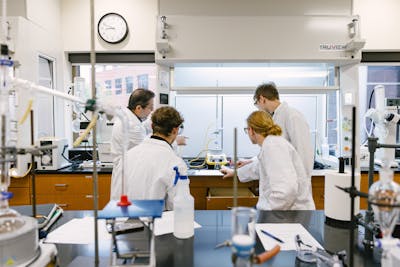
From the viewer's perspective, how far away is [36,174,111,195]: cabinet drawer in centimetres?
285

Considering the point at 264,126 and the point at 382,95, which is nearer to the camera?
the point at 264,126

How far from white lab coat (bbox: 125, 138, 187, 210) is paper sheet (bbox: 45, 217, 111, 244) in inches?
10.0

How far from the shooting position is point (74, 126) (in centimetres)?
347

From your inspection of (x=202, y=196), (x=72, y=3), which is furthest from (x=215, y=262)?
(x=72, y=3)

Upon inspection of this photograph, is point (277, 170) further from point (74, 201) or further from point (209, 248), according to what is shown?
point (74, 201)

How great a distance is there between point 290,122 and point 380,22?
1.75 meters

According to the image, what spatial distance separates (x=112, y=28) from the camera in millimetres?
3207

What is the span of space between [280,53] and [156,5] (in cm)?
143

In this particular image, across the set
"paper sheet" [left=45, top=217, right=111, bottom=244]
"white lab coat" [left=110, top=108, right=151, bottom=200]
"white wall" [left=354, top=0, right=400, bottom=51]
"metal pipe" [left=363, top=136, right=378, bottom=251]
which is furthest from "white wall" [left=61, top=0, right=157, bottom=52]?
"metal pipe" [left=363, top=136, right=378, bottom=251]

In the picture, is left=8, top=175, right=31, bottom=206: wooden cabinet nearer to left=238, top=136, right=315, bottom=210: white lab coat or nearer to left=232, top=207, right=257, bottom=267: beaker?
left=238, top=136, right=315, bottom=210: white lab coat

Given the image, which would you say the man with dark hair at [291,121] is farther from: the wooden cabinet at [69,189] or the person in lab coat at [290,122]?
the wooden cabinet at [69,189]

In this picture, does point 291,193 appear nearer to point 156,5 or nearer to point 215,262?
point 215,262

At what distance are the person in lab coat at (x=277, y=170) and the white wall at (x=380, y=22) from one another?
2.14 m

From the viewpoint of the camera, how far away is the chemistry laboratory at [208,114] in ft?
4.27
